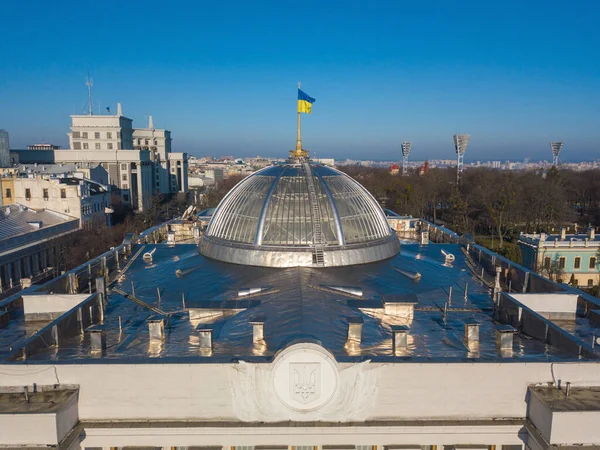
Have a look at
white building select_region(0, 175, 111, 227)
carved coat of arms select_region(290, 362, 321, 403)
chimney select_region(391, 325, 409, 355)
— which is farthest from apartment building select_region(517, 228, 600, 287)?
white building select_region(0, 175, 111, 227)

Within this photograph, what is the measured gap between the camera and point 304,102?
1077 inches

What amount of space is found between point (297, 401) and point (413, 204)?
8433cm

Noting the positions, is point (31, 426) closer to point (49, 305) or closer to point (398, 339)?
point (49, 305)

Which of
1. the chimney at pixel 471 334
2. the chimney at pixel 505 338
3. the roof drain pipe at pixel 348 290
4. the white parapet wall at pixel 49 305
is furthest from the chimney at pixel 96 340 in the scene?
the chimney at pixel 505 338

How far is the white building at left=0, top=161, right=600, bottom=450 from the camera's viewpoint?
1232 centimetres

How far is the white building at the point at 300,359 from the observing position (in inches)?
485

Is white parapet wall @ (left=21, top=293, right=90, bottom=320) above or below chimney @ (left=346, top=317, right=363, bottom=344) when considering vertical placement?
below

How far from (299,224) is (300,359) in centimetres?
1049

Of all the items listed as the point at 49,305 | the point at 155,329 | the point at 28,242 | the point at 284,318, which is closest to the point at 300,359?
the point at 284,318

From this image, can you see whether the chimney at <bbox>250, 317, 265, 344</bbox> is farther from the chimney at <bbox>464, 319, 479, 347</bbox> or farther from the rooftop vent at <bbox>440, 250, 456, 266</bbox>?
the rooftop vent at <bbox>440, 250, 456, 266</bbox>

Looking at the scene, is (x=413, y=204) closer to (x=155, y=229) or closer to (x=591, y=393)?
(x=155, y=229)

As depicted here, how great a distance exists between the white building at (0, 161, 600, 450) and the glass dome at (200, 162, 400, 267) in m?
0.12

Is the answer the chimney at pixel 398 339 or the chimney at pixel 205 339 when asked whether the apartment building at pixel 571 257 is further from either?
the chimney at pixel 205 339

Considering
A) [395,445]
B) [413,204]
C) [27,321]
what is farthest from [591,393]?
[413,204]
